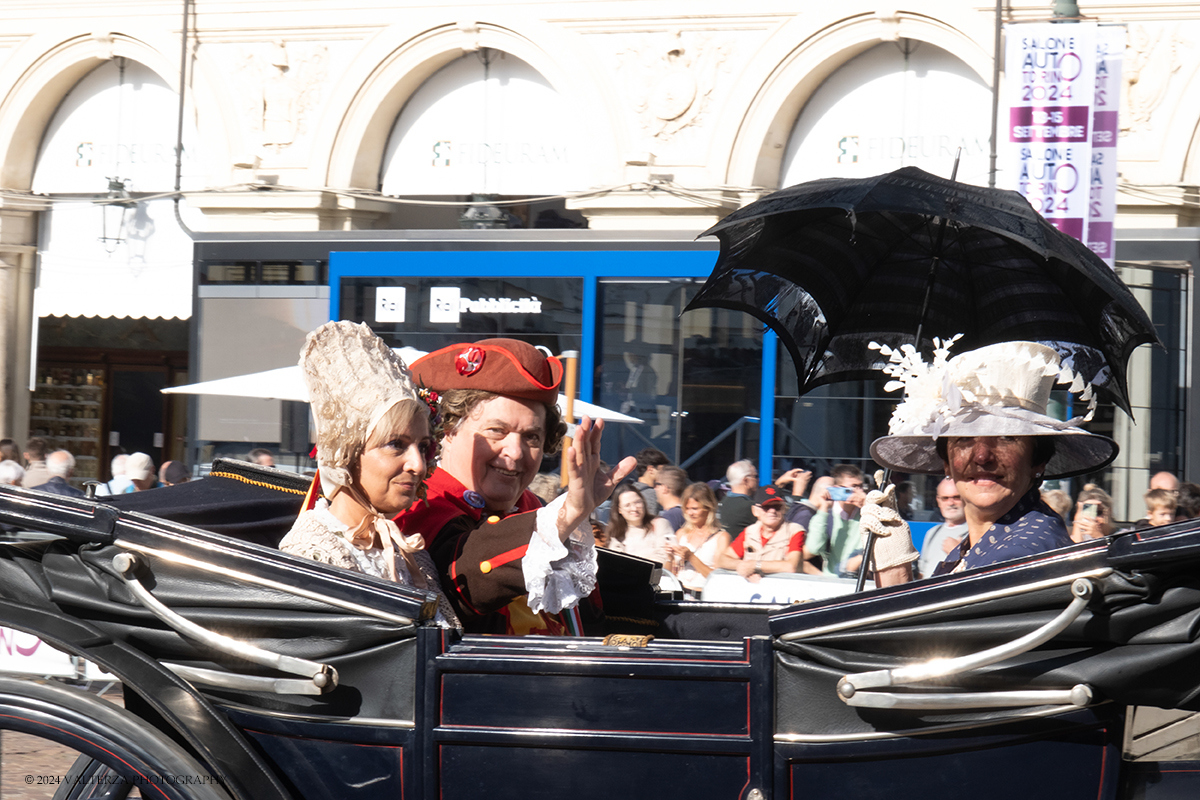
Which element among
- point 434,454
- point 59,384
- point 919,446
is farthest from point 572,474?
point 59,384

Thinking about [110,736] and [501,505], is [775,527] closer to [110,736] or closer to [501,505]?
[501,505]

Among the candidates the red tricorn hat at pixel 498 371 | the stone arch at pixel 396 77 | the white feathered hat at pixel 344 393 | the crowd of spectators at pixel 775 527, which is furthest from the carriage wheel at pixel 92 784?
the stone arch at pixel 396 77

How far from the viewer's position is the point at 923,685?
6.95ft

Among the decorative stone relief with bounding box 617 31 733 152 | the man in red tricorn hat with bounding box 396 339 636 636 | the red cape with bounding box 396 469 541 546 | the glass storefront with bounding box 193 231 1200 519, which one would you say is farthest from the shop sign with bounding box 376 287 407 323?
the red cape with bounding box 396 469 541 546

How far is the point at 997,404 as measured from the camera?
288 cm

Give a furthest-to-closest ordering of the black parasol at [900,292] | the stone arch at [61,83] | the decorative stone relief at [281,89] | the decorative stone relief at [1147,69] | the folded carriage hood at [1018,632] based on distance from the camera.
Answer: the stone arch at [61,83], the decorative stone relief at [281,89], the decorative stone relief at [1147,69], the black parasol at [900,292], the folded carriage hood at [1018,632]

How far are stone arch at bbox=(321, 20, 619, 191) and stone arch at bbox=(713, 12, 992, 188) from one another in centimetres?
154

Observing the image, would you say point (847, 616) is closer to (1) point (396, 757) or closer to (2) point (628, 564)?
(1) point (396, 757)

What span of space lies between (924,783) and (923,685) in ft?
0.58

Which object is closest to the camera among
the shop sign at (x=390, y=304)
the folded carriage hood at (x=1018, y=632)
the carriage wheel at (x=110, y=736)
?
the folded carriage hood at (x=1018, y=632)

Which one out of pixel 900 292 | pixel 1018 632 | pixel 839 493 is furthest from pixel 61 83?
pixel 1018 632

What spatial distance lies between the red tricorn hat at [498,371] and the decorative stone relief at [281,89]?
39.6 feet

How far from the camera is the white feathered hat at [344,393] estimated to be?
2518 mm

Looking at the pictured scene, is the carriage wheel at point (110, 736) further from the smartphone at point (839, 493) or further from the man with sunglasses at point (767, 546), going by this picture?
the smartphone at point (839, 493)
